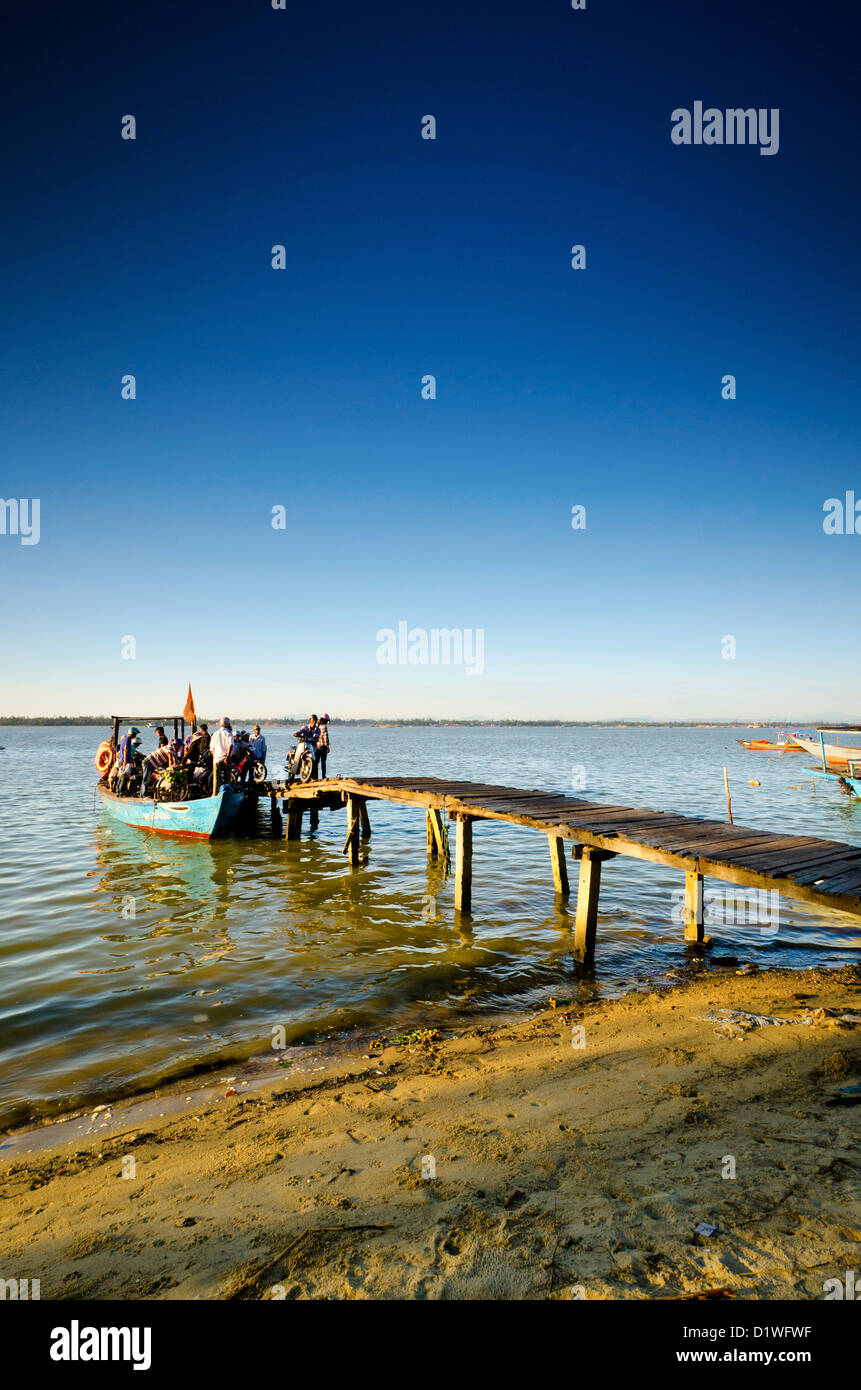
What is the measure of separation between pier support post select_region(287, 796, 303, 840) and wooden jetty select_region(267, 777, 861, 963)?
399 centimetres

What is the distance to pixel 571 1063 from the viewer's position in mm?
6438

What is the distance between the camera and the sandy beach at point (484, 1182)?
11.2 feet

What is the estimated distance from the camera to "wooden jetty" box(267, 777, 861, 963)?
7.22 meters

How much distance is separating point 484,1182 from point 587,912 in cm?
629

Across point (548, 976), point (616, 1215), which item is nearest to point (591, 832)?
point (548, 976)

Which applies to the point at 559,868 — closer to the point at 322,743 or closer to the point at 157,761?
the point at 322,743

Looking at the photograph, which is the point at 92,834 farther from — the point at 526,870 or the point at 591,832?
the point at 591,832

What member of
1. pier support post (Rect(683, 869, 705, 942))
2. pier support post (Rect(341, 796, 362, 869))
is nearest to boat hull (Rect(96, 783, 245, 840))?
pier support post (Rect(341, 796, 362, 869))

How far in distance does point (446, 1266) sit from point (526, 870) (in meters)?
14.0

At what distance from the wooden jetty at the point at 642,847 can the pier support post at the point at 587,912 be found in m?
0.02

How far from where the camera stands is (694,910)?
11.0 meters

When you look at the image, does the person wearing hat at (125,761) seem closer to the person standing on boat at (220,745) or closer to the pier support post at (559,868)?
the person standing on boat at (220,745)

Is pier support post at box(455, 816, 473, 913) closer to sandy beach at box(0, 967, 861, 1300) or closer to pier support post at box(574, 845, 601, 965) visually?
pier support post at box(574, 845, 601, 965)

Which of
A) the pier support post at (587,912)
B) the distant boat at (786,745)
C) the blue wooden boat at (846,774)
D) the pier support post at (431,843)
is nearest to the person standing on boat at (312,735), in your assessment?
the pier support post at (431,843)
